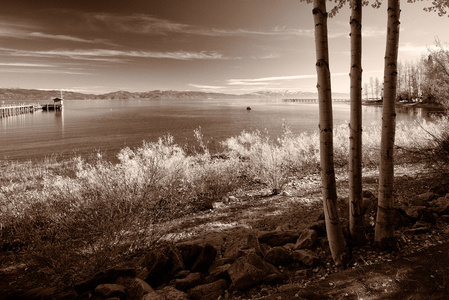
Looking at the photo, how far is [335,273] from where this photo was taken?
376 cm

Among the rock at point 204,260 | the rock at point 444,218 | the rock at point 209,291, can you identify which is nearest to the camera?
the rock at point 209,291

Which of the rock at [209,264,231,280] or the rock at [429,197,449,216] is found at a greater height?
the rock at [429,197,449,216]

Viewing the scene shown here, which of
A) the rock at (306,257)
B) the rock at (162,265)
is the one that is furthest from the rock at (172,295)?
the rock at (306,257)

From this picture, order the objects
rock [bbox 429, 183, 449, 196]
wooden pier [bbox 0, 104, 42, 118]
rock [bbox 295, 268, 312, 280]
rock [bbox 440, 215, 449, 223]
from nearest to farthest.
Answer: rock [bbox 295, 268, 312, 280]
rock [bbox 440, 215, 449, 223]
rock [bbox 429, 183, 449, 196]
wooden pier [bbox 0, 104, 42, 118]

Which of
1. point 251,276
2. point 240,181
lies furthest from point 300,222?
point 240,181

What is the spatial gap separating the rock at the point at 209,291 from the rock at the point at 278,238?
1696 mm

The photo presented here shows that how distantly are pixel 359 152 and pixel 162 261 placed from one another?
3.69 metres

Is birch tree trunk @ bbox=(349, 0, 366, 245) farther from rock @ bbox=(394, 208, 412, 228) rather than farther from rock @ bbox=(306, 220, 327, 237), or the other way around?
rock @ bbox=(394, 208, 412, 228)

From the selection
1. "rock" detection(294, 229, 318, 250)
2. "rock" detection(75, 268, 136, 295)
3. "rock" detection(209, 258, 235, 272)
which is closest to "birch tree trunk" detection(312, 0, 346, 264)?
"rock" detection(294, 229, 318, 250)

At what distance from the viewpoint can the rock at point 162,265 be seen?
15.2 feet

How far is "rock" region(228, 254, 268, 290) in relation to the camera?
12.3 feet

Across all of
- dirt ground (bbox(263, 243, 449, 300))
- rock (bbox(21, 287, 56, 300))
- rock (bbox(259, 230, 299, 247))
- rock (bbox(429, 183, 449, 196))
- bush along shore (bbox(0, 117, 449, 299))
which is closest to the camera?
→ dirt ground (bbox(263, 243, 449, 300))

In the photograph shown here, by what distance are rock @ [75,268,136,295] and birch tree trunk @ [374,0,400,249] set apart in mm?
4084

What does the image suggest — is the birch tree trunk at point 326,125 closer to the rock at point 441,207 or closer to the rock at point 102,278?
the rock at point 441,207
